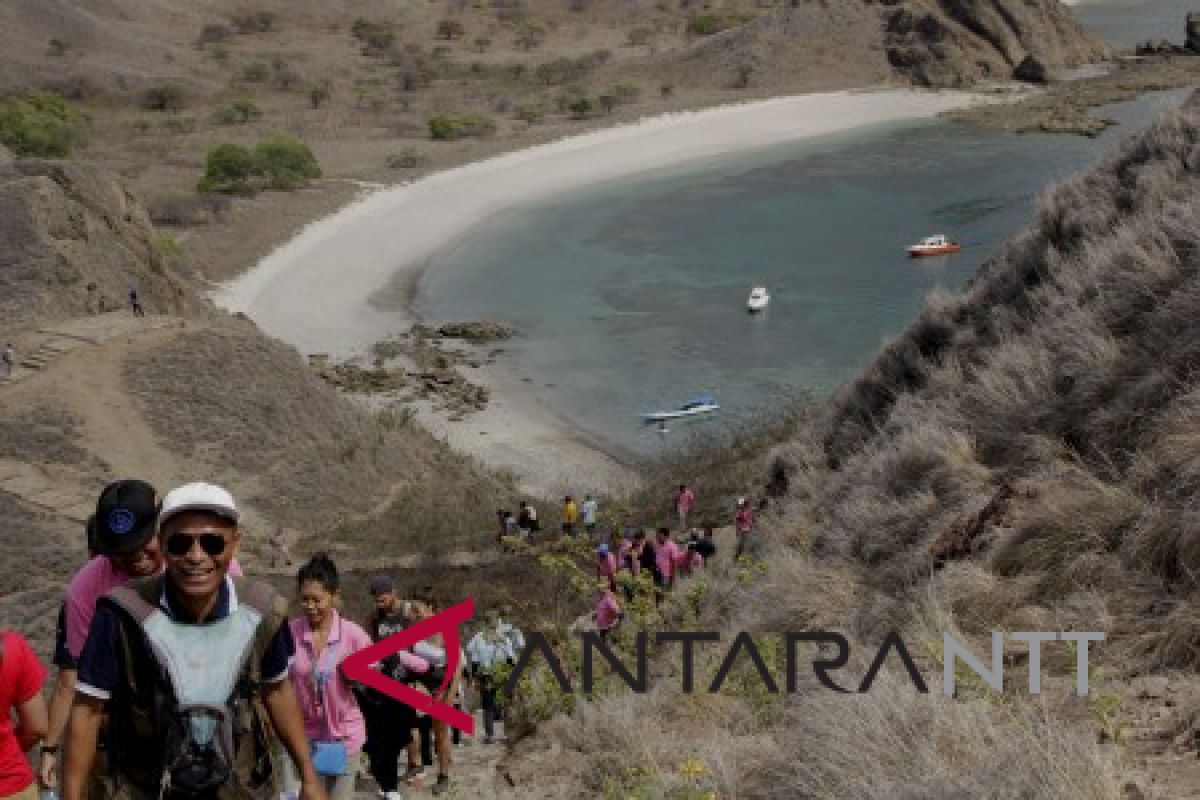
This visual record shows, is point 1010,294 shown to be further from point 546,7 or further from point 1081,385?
point 546,7

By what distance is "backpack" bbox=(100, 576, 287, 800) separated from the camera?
3.54 m

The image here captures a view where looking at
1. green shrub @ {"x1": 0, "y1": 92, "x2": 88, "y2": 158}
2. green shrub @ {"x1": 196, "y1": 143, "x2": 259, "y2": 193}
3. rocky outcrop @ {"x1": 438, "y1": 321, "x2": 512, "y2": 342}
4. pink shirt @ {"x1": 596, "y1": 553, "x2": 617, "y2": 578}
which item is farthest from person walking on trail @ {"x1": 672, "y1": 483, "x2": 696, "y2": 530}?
green shrub @ {"x1": 0, "y1": 92, "x2": 88, "y2": 158}

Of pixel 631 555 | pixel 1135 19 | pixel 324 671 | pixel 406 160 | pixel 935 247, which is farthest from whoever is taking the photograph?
pixel 1135 19

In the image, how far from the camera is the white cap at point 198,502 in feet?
11.7

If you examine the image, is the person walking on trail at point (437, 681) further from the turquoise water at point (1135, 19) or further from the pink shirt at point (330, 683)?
the turquoise water at point (1135, 19)

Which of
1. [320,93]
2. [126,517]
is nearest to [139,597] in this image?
[126,517]

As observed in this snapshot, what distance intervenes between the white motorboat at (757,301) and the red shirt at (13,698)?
36446mm

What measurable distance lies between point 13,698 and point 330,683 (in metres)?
1.59

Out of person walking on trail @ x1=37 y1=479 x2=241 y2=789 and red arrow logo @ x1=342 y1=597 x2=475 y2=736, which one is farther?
red arrow logo @ x1=342 y1=597 x2=475 y2=736

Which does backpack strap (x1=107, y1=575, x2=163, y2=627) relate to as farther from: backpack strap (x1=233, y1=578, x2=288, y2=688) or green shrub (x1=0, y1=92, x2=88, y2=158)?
green shrub (x1=0, y1=92, x2=88, y2=158)

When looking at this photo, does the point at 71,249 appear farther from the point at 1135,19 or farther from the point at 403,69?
the point at 1135,19

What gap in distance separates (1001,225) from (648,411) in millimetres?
22066

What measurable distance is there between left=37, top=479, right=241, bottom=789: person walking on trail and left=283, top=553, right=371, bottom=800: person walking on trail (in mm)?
745

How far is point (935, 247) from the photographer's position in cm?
4438
